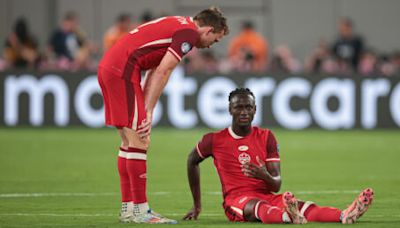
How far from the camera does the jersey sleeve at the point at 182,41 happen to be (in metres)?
9.27

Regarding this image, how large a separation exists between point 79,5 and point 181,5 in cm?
277

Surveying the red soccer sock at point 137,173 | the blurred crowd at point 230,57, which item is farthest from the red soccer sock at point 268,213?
the blurred crowd at point 230,57

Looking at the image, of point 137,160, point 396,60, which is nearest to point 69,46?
point 396,60

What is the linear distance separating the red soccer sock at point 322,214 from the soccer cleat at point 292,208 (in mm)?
192

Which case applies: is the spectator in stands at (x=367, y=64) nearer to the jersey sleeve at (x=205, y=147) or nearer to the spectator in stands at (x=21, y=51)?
the spectator in stands at (x=21, y=51)

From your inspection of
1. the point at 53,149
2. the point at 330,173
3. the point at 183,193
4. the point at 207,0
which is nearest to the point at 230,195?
the point at 183,193

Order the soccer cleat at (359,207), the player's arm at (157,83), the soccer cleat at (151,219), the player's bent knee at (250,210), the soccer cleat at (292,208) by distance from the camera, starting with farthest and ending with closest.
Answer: the player's arm at (157,83)
the soccer cleat at (151,219)
the player's bent knee at (250,210)
the soccer cleat at (359,207)
the soccer cleat at (292,208)

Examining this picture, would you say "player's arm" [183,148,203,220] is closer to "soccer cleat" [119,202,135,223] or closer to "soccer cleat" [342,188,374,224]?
"soccer cleat" [119,202,135,223]

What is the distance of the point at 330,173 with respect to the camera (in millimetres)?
14883

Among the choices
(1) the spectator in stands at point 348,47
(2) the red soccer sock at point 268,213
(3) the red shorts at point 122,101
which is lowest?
(2) the red soccer sock at point 268,213

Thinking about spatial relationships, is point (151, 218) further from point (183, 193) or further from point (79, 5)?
point (79, 5)

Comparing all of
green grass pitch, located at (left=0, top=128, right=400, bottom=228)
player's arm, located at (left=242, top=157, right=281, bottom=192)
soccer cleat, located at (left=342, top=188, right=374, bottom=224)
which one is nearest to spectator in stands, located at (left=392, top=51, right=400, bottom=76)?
green grass pitch, located at (left=0, top=128, right=400, bottom=228)

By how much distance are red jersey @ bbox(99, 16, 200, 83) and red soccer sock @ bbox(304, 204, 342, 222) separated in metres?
1.79

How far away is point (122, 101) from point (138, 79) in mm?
271
